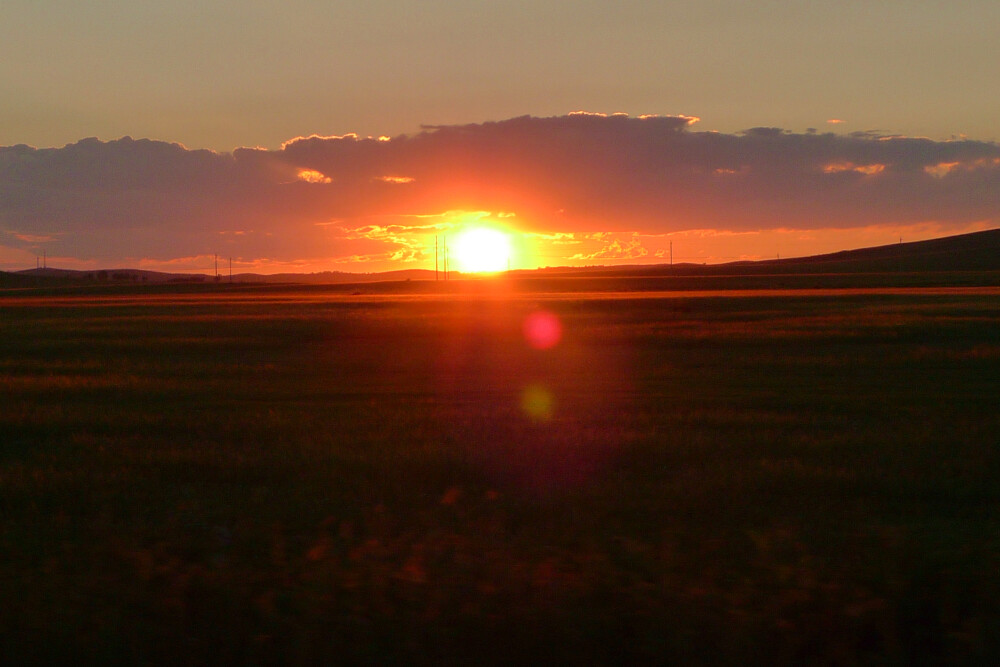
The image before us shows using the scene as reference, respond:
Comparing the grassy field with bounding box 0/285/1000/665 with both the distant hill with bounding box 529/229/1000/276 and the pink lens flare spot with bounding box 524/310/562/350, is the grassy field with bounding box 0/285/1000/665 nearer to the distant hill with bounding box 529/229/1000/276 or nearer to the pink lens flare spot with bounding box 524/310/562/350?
the pink lens flare spot with bounding box 524/310/562/350

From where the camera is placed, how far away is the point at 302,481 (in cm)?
1091

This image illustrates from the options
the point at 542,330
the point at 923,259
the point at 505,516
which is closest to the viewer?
the point at 505,516

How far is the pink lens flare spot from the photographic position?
33.0 metres

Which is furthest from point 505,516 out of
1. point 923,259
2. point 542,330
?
point 923,259

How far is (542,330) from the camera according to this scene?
3862cm

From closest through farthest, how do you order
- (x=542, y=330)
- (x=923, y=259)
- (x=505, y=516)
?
1. (x=505, y=516)
2. (x=542, y=330)
3. (x=923, y=259)

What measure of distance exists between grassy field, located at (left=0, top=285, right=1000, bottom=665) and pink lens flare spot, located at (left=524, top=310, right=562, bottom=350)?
9.08 metres

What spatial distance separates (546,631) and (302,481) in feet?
19.8

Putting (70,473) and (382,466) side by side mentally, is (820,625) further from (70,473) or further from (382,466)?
(70,473)

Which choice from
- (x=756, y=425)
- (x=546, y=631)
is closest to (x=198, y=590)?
(x=546, y=631)

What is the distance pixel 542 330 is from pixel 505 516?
30.0m

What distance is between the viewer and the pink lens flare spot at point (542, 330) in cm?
3304

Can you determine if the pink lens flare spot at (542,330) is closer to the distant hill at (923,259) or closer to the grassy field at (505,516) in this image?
the grassy field at (505,516)

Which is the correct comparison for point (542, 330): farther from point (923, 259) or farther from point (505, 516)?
point (923, 259)
